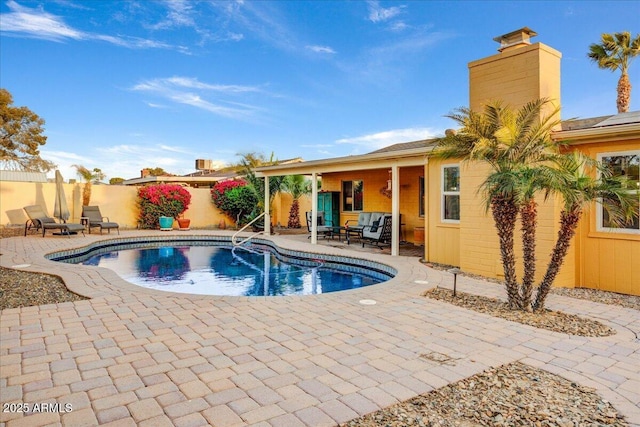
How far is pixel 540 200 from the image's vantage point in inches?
284

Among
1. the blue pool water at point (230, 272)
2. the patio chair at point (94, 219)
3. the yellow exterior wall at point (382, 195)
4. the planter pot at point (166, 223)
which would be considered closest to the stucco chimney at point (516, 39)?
the blue pool water at point (230, 272)

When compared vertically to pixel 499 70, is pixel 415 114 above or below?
above

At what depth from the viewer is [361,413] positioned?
107 inches

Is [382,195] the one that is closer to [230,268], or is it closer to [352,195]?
[352,195]

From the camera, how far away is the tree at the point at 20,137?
27.7m

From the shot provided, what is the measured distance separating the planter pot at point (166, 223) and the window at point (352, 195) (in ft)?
26.4

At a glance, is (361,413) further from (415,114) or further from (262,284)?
(415,114)

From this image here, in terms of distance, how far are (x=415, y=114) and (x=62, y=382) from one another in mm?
19941

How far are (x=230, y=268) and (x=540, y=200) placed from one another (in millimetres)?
7609

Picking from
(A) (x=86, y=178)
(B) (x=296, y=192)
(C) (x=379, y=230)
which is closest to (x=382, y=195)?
(C) (x=379, y=230)

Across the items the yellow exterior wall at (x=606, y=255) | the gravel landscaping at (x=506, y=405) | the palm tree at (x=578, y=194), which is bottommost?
the gravel landscaping at (x=506, y=405)

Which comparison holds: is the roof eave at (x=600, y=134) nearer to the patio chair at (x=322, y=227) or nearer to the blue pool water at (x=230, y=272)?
the blue pool water at (x=230, y=272)

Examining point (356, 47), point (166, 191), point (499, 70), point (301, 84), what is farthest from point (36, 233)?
point (499, 70)

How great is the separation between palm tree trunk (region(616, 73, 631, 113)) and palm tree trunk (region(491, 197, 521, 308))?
638 inches
